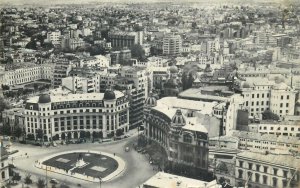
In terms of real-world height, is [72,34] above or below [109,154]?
above

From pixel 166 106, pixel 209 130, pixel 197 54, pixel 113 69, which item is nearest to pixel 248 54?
pixel 197 54

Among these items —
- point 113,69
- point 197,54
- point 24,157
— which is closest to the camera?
point 24,157

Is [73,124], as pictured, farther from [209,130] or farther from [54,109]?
[209,130]

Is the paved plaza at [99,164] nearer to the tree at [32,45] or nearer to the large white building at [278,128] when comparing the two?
the large white building at [278,128]

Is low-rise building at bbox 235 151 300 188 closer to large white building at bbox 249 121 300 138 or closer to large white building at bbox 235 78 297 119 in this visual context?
large white building at bbox 249 121 300 138

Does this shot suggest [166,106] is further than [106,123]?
No

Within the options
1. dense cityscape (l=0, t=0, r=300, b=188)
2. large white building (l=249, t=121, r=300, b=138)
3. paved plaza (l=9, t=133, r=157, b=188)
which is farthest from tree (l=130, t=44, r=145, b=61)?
large white building (l=249, t=121, r=300, b=138)

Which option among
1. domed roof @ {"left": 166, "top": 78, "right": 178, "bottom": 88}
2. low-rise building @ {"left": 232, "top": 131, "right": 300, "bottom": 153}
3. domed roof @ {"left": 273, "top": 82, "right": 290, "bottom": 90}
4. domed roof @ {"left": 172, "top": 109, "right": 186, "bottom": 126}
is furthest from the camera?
domed roof @ {"left": 166, "top": 78, "right": 178, "bottom": 88}
